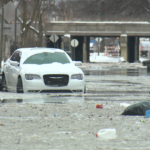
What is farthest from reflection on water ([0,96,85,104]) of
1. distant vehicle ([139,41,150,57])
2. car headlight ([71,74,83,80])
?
distant vehicle ([139,41,150,57])

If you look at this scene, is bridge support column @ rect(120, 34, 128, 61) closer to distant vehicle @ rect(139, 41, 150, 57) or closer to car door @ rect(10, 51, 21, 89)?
distant vehicle @ rect(139, 41, 150, 57)

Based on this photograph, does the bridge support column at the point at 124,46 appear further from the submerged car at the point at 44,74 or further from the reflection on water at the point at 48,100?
the reflection on water at the point at 48,100

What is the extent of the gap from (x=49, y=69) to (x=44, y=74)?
28 cm

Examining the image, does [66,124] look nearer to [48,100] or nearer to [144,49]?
[48,100]

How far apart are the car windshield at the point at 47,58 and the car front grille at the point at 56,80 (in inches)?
42.8

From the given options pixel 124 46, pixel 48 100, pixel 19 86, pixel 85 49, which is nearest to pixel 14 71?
pixel 19 86

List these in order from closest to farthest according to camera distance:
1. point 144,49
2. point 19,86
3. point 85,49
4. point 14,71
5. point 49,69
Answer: point 49,69 < point 19,86 < point 14,71 < point 85,49 < point 144,49

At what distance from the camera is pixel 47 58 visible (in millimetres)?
13758

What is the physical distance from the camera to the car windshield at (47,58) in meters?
13.6

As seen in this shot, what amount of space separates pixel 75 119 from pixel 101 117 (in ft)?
1.74


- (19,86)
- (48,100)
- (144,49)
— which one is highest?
Result: (19,86)

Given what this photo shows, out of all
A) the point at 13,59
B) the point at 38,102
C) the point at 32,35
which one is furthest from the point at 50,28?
the point at 38,102

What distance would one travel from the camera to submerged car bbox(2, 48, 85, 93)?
12508mm

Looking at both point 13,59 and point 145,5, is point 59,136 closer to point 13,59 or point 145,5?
point 13,59
